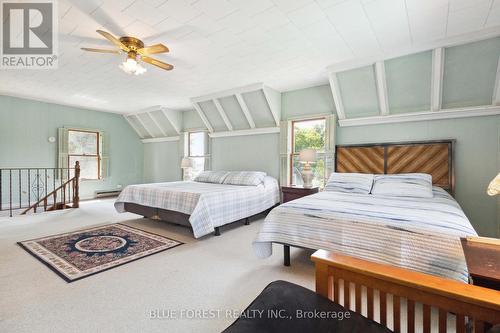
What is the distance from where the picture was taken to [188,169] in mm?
6793

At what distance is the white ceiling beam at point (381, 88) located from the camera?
Answer: 3514mm

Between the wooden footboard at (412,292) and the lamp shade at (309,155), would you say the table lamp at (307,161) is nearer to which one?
the lamp shade at (309,155)

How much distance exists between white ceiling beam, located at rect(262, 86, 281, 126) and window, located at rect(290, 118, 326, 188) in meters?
0.38

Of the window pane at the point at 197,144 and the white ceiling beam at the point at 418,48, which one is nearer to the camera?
the white ceiling beam at the point at 418,48

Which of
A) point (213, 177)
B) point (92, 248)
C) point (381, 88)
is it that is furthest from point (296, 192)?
point (92, 248)

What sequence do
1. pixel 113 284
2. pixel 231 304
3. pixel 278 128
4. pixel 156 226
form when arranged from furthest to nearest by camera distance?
1. pixel 278 128
2. pixel 156 226
3. pixel 113 284
4. pixel 231 304

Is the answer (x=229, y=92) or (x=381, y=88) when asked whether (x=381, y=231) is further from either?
(x=229, y=92)

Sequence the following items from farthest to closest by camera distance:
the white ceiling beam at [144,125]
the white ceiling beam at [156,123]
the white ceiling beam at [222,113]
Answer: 1. the white ceiling beam at [144,125]
2. the white ceiling beam at [156,123]
3. the white ceiling beam at [222,113]

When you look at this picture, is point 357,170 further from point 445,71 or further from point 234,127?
point 234,127

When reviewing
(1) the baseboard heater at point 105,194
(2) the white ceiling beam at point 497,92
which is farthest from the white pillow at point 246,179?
(1) the baseboard heater at point 105,194

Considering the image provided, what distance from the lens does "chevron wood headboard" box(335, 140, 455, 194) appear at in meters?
3.43

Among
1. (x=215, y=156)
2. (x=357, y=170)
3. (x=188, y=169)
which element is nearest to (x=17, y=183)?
(x=188, y=169)

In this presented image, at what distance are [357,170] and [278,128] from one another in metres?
1.86

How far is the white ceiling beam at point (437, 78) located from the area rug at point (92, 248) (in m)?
4.24
